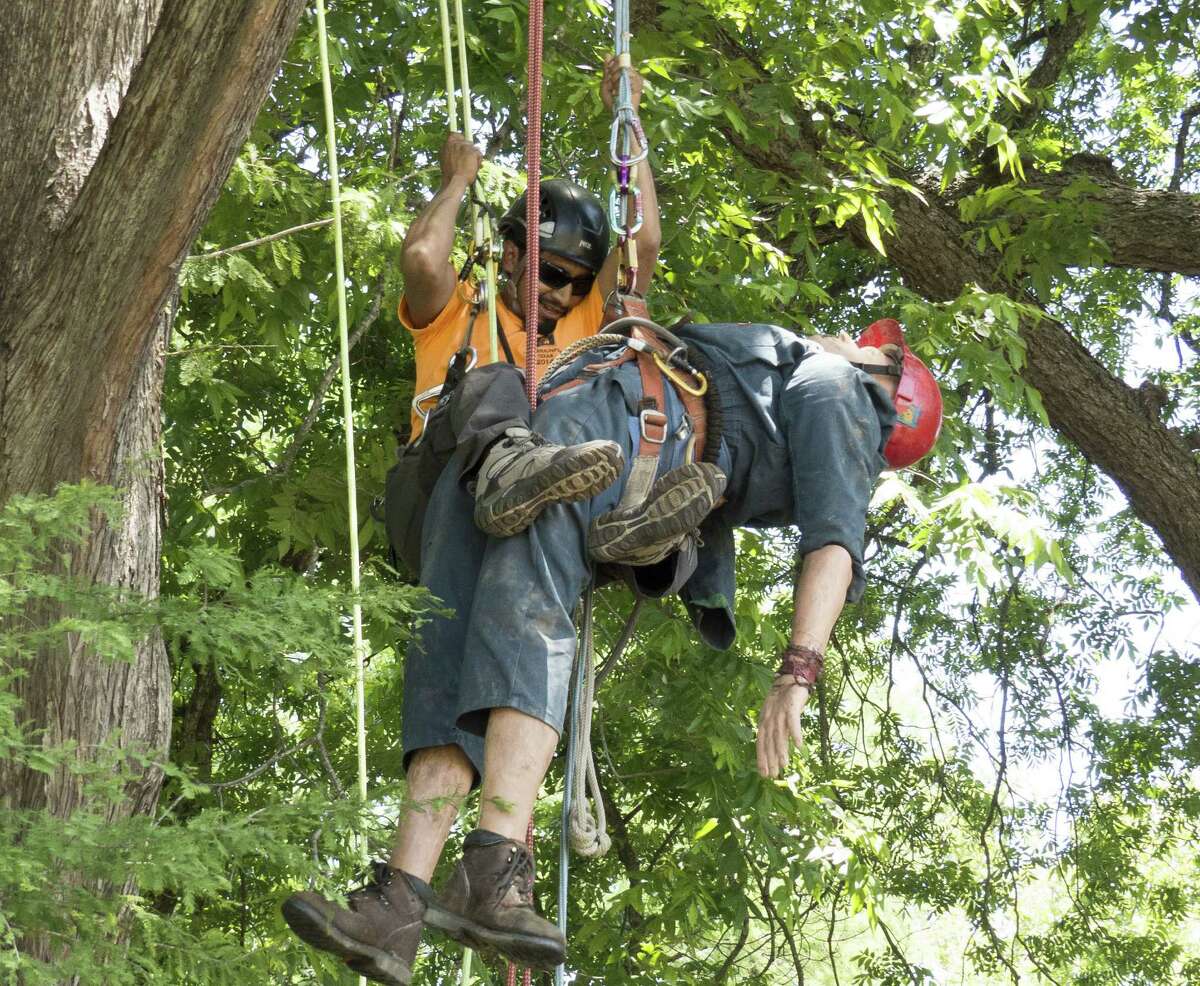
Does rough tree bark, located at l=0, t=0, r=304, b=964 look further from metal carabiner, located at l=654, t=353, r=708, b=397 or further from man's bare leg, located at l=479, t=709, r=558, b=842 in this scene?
metal carabiner, located at l=654, t=353, r=708, b=397

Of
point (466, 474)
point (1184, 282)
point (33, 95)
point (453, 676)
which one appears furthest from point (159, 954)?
point (1184, 282)

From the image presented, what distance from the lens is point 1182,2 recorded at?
6.45 meters

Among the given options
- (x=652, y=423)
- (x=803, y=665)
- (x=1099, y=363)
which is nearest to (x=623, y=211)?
(x=652, y=423)

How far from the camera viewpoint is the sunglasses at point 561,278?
419 centimetres

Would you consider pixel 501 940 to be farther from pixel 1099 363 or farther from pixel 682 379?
pixel 1099 363

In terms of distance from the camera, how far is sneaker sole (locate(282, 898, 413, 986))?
2715 millimetres

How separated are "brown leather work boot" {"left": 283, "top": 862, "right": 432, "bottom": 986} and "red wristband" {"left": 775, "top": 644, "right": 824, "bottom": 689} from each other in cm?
84

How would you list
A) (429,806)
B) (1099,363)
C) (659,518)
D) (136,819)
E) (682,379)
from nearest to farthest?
(136,819) < (429,806) < (659,518) < (682,379) < (1099,363)

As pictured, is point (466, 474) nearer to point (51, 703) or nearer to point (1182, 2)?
point (51, 703)

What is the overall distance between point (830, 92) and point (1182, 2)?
1.72 metres

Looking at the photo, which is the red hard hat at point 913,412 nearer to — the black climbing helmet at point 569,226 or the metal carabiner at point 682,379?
the metal carabiner at point 682,379

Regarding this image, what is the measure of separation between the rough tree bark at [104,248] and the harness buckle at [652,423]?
3.22 feet

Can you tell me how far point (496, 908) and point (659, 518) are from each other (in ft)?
2.61

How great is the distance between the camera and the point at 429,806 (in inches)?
118
